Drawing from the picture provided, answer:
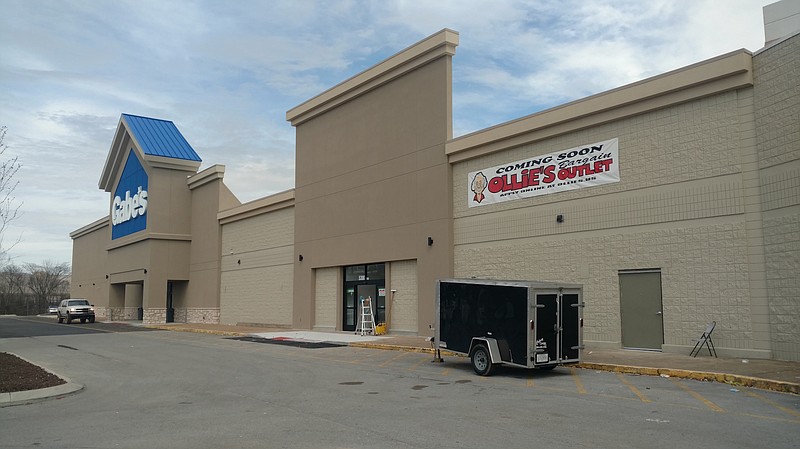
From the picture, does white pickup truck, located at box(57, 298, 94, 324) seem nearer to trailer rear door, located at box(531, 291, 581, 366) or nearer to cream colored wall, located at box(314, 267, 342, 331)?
cream colored wall, located at box(314, 267, 342, 331)

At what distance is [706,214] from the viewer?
1670cm

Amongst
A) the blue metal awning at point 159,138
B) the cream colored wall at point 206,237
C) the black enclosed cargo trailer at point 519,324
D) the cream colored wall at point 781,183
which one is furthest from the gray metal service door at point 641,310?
the blue metal awning at point 159,138

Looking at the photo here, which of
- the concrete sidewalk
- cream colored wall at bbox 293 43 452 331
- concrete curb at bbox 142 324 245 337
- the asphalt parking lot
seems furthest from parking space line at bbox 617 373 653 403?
concrete curb at bbox 142 324 245 337

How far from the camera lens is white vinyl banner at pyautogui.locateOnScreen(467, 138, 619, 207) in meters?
19.3

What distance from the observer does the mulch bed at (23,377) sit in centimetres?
1296

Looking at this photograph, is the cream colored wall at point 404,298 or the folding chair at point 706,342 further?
the cream colored wall at point 404,298

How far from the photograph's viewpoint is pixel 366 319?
2825cm

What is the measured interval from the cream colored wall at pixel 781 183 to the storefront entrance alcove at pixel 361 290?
1557 centimetres

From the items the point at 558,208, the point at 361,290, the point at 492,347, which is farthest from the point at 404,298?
the point at 492,347

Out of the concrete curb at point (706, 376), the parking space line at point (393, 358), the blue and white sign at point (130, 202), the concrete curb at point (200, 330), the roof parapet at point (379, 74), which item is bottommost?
the concrete curb at point (200, 330)

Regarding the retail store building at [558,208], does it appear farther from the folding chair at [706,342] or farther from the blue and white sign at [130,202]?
the blue and white sign at [130,202]

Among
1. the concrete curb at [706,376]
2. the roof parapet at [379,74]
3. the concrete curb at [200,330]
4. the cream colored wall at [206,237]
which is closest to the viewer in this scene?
the concrete curb at [706,376]

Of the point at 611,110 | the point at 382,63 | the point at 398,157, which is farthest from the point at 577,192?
the point at 382,63

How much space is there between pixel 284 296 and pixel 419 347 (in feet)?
50.8
